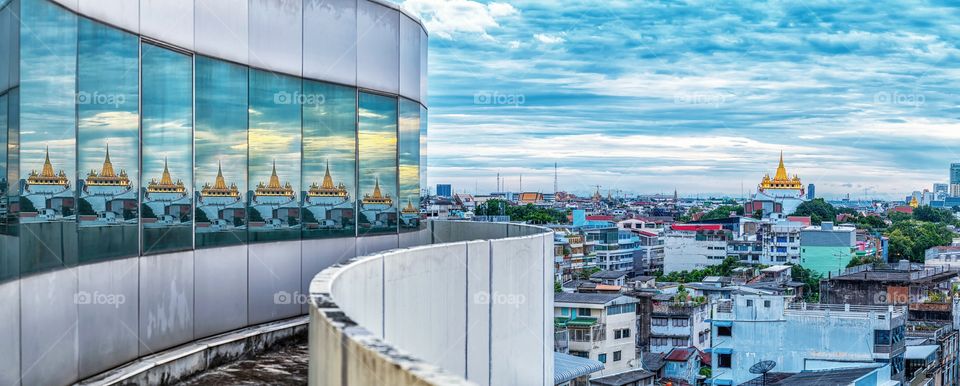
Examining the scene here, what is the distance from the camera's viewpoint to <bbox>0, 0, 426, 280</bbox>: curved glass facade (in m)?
6.77

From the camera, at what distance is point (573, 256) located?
11288cm

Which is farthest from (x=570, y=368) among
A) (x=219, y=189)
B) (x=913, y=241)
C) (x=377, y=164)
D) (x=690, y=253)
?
(x=913, y=241)

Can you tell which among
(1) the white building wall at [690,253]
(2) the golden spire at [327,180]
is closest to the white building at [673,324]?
(2) the golden spire at [327,180]

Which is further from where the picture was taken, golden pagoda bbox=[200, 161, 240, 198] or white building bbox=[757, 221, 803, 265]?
white building bbox=[757, 221, 803, 265]

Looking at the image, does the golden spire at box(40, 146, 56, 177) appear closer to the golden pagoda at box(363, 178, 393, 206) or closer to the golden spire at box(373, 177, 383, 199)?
the golden pagoda at box(363, 178, 393, 206)

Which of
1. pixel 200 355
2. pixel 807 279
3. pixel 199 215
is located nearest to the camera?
pixel 200 355

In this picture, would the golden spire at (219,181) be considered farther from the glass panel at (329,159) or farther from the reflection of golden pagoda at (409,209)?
the reflection of golden pagoda at (409,209)

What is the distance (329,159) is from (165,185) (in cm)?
292

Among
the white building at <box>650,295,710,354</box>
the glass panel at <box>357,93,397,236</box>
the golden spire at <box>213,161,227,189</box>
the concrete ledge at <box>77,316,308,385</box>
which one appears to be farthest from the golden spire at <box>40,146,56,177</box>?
the white building at <box>650,295,710,354</box>

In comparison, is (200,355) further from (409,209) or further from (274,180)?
(409,209)

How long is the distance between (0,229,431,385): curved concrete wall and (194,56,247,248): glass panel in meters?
0.24

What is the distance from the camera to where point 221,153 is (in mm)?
9992

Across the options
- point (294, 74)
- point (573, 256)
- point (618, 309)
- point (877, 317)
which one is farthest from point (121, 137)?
point (573, 256)

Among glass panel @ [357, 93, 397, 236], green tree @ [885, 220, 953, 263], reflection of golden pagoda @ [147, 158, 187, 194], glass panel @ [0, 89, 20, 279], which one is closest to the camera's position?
glass panel @ [0, 89, 20, 279]
